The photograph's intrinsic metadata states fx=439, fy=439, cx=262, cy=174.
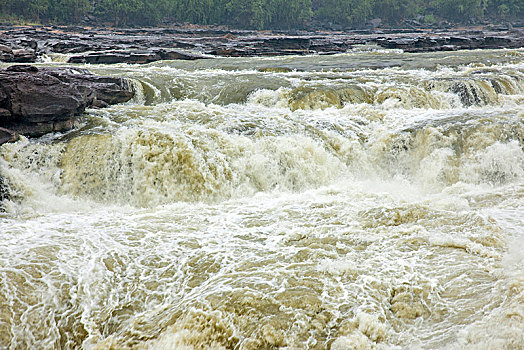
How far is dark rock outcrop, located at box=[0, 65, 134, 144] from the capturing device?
839 cm

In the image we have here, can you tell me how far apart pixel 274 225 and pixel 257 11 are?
6101 centimetres

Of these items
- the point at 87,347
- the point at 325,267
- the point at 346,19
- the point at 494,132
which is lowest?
the point at 87,347

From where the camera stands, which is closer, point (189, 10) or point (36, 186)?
point (36, 186)

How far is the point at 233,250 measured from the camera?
541cm

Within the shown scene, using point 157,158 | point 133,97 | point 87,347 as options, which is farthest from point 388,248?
point 133,97

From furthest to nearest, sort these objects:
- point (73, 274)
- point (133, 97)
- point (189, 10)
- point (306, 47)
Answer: point (189, 10) < point (306, 47) < point (133, 97) < point (73, 274)

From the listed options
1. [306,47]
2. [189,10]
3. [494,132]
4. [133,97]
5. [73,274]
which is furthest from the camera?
[189,10]

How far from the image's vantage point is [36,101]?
8648 mm

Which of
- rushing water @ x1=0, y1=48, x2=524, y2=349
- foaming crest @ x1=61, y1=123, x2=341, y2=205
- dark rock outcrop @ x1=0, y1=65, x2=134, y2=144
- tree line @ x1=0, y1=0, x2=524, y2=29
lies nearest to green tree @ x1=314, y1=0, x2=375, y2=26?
tree line @ x1=0, y1=0, x2=524, y2=29

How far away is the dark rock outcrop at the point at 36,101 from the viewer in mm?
8391

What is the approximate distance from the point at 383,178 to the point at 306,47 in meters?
21.0

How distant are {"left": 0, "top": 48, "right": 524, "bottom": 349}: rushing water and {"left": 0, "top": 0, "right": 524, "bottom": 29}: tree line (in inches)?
2125

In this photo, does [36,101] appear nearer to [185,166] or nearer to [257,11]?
[185,166]

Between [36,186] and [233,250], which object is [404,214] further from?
[36,186]
